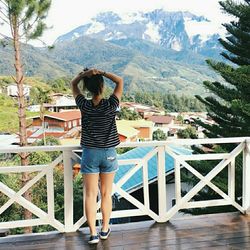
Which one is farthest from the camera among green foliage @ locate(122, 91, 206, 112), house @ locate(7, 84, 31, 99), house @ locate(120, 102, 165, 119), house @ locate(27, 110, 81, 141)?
green foliage @ locate(122, 91, 206, 112)

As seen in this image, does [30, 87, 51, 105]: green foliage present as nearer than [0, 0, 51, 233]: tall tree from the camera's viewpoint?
No

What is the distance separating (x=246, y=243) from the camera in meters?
2.47

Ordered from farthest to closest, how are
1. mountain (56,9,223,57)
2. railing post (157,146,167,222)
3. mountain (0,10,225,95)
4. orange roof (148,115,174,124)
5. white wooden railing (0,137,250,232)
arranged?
mountain (56,9,223,57) → mountain (0,10,225,95) → orange roof (148,115,174,124) → railing post (157,146,167,222) → white wooden railing (0,137,250,232)

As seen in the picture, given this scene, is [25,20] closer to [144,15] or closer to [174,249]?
[174,249]

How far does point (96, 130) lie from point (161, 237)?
85cm

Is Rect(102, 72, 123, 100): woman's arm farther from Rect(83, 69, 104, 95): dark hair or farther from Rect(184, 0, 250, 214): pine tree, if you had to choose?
Rect(184, 0, 250, 214): pine tree

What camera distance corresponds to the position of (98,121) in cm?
237

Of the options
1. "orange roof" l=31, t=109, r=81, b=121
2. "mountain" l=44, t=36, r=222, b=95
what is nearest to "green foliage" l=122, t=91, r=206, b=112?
"orange roof" l=31, t=109, r=81, b=121

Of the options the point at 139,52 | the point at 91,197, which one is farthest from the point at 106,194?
the point at 139,52

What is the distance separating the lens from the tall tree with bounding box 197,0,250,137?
20.8 ft

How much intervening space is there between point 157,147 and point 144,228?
22.9 inches

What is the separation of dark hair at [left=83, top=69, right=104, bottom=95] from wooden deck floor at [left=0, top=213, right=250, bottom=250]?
968 millimetres

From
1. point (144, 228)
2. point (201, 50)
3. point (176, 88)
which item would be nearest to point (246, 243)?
point (144, 228)

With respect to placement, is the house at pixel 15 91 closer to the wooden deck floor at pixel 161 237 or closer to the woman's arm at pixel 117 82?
the wooden deck floor at pixel 161 237
